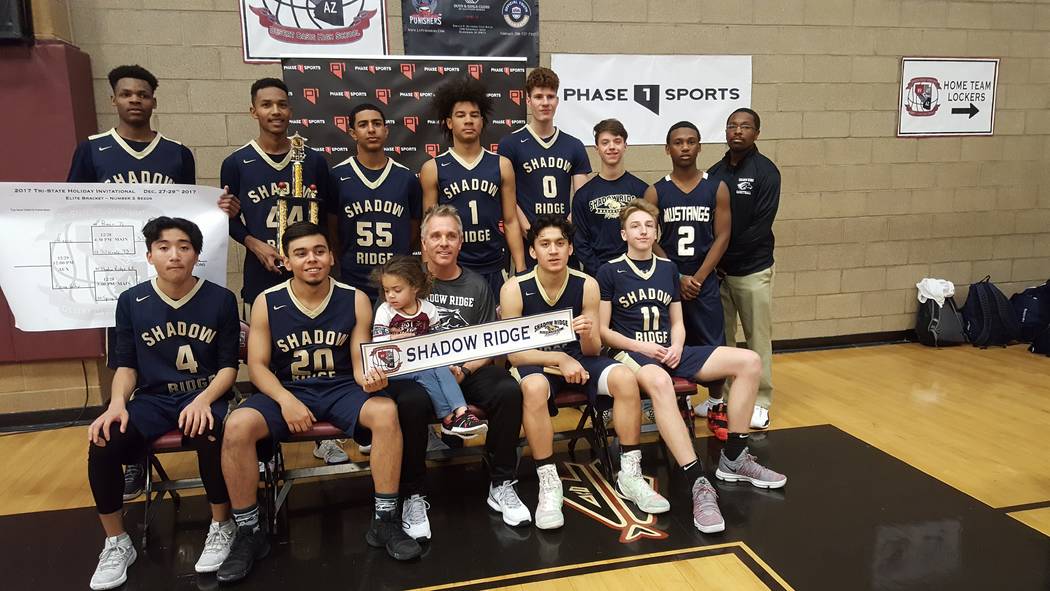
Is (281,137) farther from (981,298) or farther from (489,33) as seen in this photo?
(981,298)

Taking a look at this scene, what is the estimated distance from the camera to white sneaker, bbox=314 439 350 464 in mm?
3406

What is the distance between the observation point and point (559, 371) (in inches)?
113

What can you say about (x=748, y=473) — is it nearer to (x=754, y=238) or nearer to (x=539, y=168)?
(x=754, y=238)

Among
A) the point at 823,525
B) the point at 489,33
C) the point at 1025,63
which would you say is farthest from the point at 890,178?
the point at 823,525

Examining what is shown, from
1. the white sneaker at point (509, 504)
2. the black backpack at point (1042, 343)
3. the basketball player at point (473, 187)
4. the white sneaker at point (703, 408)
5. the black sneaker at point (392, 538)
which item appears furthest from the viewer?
the black backpack at point (1042, 343)

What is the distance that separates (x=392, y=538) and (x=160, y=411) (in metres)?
1.00

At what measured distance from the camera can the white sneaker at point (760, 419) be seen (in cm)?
371

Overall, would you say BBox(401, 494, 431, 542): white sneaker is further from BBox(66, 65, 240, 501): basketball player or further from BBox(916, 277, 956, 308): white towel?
BBox(916, 277, 956, 308): white towel

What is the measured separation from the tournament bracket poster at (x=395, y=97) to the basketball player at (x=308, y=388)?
64.3 inches

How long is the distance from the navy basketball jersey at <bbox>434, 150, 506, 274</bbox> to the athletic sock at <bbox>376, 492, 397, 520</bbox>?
1248 mm

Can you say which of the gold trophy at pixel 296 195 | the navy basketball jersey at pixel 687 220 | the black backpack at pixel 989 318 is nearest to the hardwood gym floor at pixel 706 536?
the navy basketball jersey at pixel 687 220

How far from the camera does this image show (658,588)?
87.2 inches

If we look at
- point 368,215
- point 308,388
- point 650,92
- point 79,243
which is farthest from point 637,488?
point 650,92

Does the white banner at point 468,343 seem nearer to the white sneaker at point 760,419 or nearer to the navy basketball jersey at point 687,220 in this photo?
the navy basketball jersey at point 687,220
